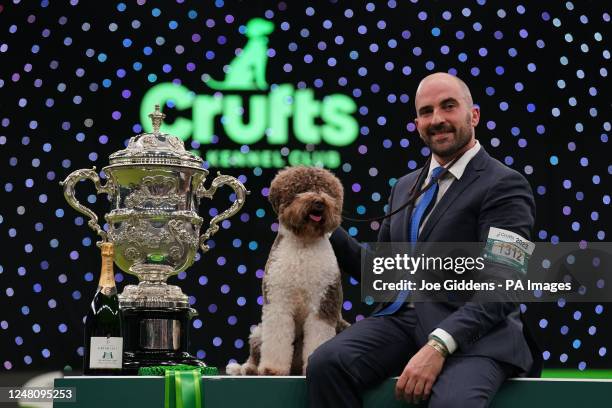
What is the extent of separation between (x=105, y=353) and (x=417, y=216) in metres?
0.97

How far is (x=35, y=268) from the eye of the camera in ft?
15.6

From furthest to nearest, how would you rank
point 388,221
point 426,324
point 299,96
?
point 299,96, point 388,221, point 426,324

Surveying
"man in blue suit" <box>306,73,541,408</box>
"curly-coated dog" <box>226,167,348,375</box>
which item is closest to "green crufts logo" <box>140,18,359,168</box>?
"curly-coated dog" <box>226,167,348,375</box>

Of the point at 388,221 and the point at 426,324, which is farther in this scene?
the point at 388,221

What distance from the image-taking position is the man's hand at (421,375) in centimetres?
234

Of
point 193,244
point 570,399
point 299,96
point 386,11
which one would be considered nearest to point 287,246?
point 193,244

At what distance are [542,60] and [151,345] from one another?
281 centimetres

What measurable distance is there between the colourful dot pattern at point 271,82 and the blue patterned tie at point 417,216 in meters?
1.95

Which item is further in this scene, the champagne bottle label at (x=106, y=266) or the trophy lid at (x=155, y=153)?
the trophy lid at (x=155, y=153)

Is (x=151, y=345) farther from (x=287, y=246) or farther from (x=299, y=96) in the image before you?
(x=299, y=96)

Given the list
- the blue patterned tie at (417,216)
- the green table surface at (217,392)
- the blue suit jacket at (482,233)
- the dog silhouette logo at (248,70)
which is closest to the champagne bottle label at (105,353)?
the green table surface at (217,392)

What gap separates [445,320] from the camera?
244 centimetres

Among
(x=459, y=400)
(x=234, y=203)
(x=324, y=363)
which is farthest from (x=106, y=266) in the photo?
(x=459, y=400)

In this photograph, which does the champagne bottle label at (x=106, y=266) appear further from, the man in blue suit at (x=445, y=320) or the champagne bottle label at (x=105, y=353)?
the man in blue suit at (x=445, y=320)
